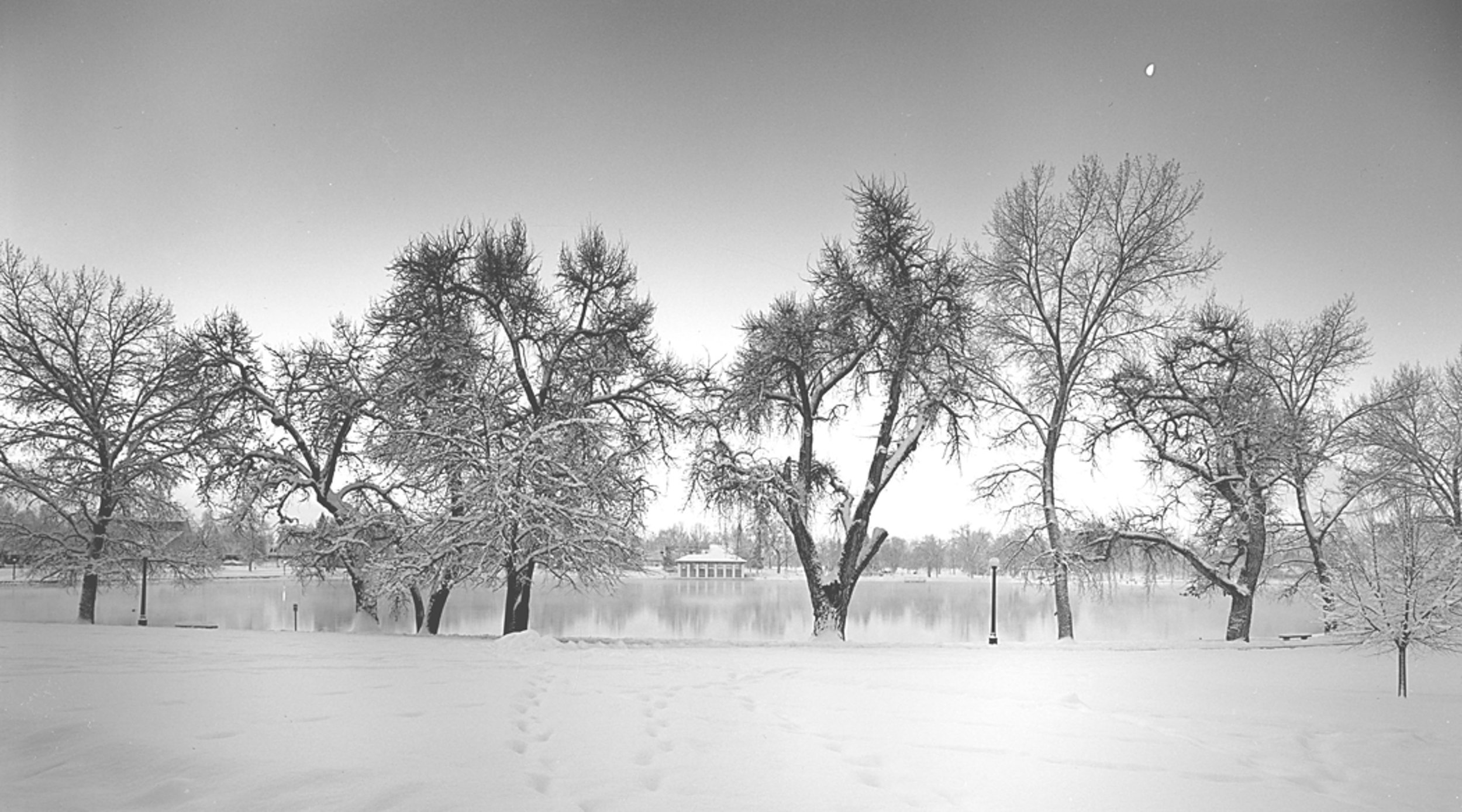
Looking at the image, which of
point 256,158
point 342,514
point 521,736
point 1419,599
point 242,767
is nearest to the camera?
point 242,767

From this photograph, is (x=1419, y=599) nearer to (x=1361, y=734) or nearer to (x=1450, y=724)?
(x=1450, y=724)

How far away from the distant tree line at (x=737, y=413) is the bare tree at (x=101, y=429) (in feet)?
0.22

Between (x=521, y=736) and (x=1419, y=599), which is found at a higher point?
(x=1419, y=599)

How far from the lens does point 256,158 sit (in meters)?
7.43

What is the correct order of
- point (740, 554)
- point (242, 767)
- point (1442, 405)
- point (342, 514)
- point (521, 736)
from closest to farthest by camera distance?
point (242, 767) < point (521, 736) < point (1442, 405) < point (342, 514) < point (740, 554)

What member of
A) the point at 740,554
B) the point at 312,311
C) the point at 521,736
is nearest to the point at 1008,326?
the point at 740,554

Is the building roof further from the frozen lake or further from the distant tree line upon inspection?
the distant tree line

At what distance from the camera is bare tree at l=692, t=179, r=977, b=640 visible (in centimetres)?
1367

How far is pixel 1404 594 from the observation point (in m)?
6.29

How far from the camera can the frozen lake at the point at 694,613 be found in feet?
62.8

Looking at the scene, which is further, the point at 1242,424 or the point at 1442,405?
the point at 1242,424

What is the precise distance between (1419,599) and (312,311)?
12.7 m

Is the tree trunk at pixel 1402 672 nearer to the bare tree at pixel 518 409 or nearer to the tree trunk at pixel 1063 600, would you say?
the tree trunk at pixel 1063 600

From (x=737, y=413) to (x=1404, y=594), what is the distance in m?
9.62
